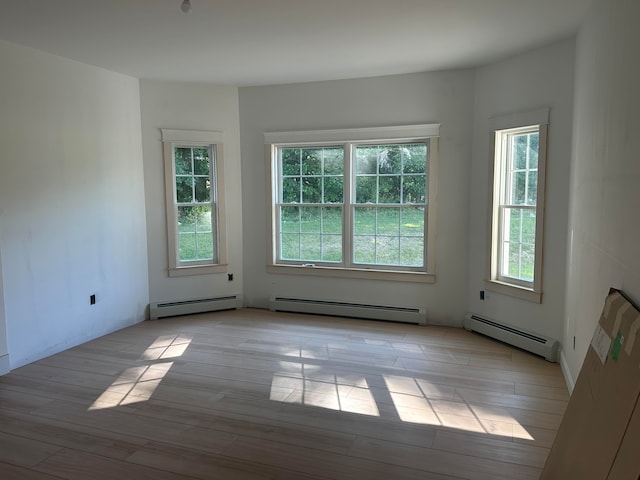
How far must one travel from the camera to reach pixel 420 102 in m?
5.21

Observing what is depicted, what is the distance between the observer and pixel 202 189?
19.5 feet

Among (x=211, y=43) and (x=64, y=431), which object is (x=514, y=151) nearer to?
(x=211, y=43)

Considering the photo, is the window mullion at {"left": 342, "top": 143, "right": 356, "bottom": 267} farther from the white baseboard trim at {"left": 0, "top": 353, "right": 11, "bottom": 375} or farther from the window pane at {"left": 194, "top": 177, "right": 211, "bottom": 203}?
the white baseboard trim at {"left": 0, "top": 353, "right": 11, "bottom": 375}

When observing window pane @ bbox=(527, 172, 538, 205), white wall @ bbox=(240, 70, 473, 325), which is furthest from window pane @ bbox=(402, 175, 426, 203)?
window pane @ bbox=(527, 172, 538, 205)

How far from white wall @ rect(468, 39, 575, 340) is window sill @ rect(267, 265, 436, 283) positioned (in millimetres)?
656

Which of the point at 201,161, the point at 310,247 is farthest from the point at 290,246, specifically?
the point at 201,161

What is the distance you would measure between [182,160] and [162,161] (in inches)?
10.0

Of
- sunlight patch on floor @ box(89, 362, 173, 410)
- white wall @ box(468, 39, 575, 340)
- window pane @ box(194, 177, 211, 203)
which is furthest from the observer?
window pane @ box(194, 177, 211, 203)

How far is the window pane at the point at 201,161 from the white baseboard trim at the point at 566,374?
174 inches

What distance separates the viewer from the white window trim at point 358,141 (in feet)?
17.2

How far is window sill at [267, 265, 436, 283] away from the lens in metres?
5.41

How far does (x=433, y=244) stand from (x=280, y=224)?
Result: 1981 mm

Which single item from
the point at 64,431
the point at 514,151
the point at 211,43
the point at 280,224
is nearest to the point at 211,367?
the point at 64,431

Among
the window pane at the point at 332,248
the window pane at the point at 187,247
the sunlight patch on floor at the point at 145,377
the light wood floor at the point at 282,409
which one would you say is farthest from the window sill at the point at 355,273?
the sunlight patch on floor at the point at 145,377
